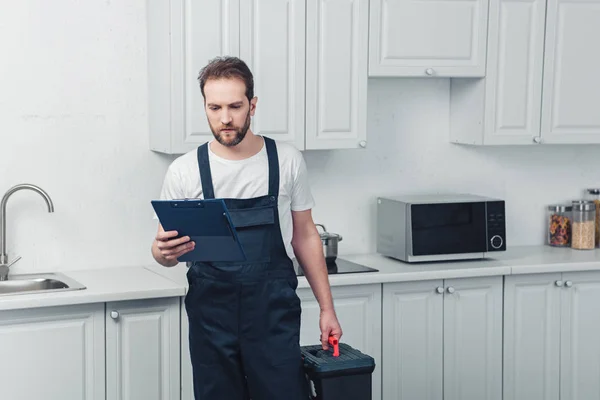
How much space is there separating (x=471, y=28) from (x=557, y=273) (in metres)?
1.11

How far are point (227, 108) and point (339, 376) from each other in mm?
834

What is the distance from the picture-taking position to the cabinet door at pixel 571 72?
13.5 ft

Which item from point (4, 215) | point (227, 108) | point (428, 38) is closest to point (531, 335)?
point (428, 38)

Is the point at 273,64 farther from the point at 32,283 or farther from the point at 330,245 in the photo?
the point at 32,283

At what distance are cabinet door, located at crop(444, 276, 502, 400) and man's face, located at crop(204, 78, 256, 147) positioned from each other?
4.91 feet

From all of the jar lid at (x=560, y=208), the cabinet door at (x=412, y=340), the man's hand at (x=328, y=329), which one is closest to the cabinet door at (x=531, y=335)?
the cabinet door at (x=412, y=340)

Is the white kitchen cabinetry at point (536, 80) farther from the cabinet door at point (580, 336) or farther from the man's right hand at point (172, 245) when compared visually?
the man's right hand at point (172, 245)

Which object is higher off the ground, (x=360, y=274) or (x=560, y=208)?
(x=560, y=208)

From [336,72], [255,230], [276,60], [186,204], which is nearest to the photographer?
[186,204]

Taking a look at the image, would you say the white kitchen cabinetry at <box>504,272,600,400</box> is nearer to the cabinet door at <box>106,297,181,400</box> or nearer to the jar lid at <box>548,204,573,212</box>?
the jar lid at <box>548,204,573,212</box>

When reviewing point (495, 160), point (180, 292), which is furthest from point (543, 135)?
point (180, 292)

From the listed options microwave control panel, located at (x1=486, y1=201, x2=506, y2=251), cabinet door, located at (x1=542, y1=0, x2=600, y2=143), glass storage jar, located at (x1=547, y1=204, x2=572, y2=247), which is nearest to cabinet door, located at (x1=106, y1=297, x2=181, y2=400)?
microwave control panel, located at (x1=486, y1=201, x2=506, y2=251)

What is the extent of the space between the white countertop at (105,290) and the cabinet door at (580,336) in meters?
1.72

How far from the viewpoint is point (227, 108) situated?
2686 mm
